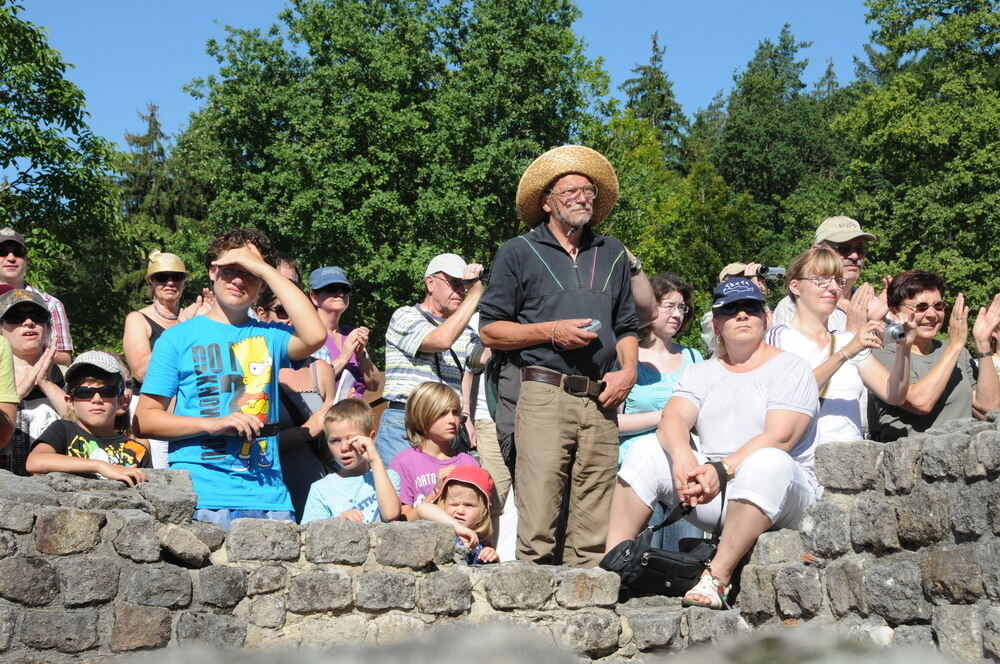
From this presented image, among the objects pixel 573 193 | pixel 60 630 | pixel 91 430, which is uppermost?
pixel 573 193

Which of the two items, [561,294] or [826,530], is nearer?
[826,530]

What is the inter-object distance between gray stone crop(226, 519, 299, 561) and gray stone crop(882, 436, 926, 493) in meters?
2.80

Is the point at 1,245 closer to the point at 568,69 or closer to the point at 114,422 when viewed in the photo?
the point at 114,422

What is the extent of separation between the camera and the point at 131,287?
139 feet

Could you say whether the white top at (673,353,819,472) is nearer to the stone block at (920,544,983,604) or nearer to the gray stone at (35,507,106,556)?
the stone block at (920,544,983,604)

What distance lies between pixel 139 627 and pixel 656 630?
8.15 feet

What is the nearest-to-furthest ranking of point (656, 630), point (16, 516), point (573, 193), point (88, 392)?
point (16, 516)
point (656, 630)
point (88, 392)
point (573, 193)

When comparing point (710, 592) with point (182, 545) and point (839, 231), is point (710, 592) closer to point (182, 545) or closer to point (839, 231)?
point (182, 545)

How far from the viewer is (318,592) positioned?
5254 millimetres

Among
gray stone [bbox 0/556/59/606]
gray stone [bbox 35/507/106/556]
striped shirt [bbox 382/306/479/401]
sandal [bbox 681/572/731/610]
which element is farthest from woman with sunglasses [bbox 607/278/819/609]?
gray stone [bbox 0/556/59/606]

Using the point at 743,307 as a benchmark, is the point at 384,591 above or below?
below

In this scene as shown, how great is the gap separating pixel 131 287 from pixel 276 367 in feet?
128

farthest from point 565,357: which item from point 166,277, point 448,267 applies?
point 166,277

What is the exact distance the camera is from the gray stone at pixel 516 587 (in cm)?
544
